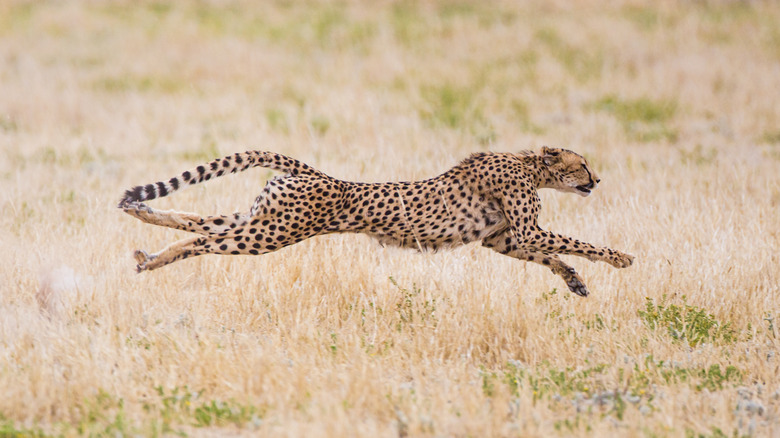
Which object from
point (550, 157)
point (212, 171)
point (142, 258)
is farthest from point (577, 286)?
point (142, 258)

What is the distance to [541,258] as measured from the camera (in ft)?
19.1

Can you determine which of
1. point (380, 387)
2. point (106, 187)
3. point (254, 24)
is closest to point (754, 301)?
point (380, 387)

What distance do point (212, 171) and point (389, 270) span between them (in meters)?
1.39

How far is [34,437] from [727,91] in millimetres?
12166

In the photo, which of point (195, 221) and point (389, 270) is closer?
point (195, 221)

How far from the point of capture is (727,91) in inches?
542

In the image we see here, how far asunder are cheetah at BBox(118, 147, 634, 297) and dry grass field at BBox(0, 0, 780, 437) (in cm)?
28

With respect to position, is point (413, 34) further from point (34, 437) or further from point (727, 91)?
point (34, 437)

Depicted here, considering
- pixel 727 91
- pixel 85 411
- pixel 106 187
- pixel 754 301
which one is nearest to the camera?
pixel 85 411

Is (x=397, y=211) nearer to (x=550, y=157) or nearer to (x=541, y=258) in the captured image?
(x=541, y=258)

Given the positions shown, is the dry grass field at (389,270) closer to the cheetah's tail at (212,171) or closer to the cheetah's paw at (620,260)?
the cheetah's paw at (620,260)

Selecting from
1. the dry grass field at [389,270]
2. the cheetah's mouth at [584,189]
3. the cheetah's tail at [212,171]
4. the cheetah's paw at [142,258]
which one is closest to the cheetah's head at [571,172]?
the cheetah's mouth at [584,189]

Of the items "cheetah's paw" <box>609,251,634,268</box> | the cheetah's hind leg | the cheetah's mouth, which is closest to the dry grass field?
"cheetah's paw" <box>609,251,634,268</box>

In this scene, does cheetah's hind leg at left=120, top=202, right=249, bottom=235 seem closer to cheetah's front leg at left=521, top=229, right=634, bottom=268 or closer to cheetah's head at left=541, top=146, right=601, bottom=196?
cheetah's front leg at left=521, top=229, right=634, bottom=268
